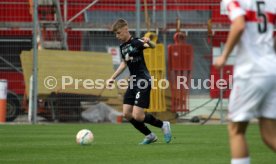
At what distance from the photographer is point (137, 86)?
14.9m

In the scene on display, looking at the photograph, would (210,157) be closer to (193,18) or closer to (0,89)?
(0,89)

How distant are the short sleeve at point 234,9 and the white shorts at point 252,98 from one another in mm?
601

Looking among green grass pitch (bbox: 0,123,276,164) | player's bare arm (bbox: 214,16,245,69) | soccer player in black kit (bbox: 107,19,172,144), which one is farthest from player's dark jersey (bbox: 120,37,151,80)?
player's bare arm (bbox: 214,16,245,69)

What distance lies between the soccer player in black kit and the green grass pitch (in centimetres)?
32

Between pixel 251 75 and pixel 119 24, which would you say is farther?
pixel 119 24

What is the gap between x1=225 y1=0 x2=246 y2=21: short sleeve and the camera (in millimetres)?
7688

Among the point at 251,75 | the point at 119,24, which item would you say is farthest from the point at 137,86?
the point at 251,75

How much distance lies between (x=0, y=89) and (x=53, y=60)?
→ 1796 mm

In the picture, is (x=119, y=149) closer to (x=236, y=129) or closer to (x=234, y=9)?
(x=236, y=129)

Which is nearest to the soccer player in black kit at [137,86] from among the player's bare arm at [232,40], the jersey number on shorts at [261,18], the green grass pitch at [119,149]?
the green grass pitch at [119,149]

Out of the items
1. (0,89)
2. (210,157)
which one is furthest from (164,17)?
(210,157)

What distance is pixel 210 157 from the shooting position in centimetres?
1170

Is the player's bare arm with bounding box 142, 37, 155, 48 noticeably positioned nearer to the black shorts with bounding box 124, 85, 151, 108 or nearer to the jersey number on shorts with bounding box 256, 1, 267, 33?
the black shorts with bounding box 124, 85, 151, 108

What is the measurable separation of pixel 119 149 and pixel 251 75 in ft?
18.9
